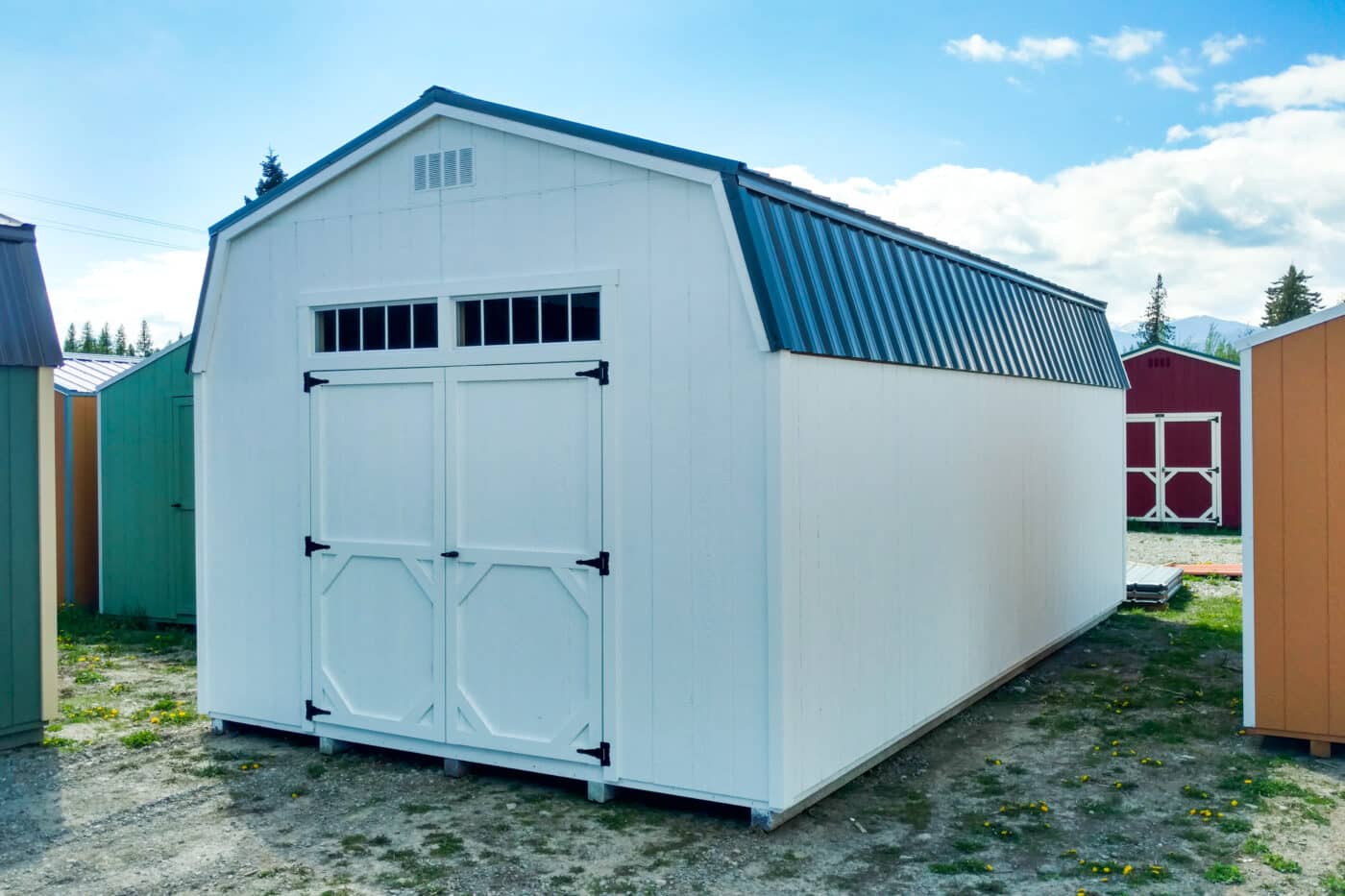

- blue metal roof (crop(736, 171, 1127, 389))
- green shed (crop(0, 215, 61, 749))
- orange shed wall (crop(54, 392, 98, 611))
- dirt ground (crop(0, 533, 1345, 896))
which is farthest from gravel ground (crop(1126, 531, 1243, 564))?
green shed (crop(0, 215, 61, 749))

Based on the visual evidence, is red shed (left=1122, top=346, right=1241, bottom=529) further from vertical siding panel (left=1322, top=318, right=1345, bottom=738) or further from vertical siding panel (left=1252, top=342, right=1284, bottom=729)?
vertical siding panel (left=1322, top=318, right=1345, bottom=738)

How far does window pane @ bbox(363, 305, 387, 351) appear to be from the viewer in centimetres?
674

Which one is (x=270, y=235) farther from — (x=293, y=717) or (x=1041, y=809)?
(x=1041, y=809)

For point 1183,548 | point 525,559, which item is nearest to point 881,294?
point 525,559

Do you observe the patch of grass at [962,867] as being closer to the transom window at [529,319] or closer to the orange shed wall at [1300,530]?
the orange shed wall at [1300,530]

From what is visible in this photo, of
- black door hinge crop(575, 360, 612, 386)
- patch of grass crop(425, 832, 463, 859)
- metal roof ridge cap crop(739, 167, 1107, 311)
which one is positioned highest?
metal roof ridge cap crop(739, 167, 1107, 311)

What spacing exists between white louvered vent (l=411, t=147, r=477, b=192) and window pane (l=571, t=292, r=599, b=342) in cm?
97

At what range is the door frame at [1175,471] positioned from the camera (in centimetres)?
2052

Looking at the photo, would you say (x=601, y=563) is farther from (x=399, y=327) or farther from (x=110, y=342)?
(x=110, y=342)

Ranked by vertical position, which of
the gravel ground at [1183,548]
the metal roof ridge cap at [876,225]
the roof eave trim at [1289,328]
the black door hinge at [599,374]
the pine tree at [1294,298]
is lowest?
the gravel ground at [1183,548]

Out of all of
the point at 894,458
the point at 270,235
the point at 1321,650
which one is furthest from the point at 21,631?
the point at 1321,650

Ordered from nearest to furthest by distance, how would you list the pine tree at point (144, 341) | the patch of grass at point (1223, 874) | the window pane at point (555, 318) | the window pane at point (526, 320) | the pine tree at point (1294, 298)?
1. the patch of grass at point (1223, 874)
2. the window pane at point (555, 318)
3. the window pane at point (526, 320)
4. the pine tree at point (1294, 298)
5. the pine tree at point (144, 341)

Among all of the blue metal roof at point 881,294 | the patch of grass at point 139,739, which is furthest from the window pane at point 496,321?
the patch of grass at point 139,739

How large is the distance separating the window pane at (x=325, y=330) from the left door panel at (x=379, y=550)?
23 cm
